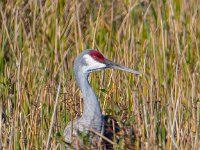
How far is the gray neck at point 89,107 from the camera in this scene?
4.85 metres

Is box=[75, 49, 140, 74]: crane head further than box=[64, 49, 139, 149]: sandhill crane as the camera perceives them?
Yes

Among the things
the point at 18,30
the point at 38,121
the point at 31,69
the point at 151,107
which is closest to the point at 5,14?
the point at 18,30

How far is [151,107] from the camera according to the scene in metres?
4.70

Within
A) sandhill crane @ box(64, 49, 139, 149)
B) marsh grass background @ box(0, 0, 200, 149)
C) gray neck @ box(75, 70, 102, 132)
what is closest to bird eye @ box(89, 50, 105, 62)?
sandhill crane @ box(64, 49, 139, 149)

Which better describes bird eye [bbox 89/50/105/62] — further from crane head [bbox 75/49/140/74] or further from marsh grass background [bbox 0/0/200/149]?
marsh grass background [bbox 0/0/200/149]

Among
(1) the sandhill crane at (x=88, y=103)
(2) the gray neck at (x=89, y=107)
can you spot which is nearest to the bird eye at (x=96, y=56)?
(1) the sandhill crane at (x=88, y=103)

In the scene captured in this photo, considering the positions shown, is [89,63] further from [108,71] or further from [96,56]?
[108,71]

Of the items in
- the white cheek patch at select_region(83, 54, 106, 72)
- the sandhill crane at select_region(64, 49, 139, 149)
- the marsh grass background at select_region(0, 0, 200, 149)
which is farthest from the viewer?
the white cheek patch at select_region(83, 54, 106, 72)

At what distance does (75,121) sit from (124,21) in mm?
2127

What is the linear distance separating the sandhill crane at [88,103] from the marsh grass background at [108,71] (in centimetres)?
12

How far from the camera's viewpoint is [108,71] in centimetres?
606

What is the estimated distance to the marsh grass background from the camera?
485 centimetres

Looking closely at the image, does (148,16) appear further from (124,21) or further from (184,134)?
(184,134)

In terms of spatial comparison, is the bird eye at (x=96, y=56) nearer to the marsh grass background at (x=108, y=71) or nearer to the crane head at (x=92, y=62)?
the crane head at (x=92, y=62)
